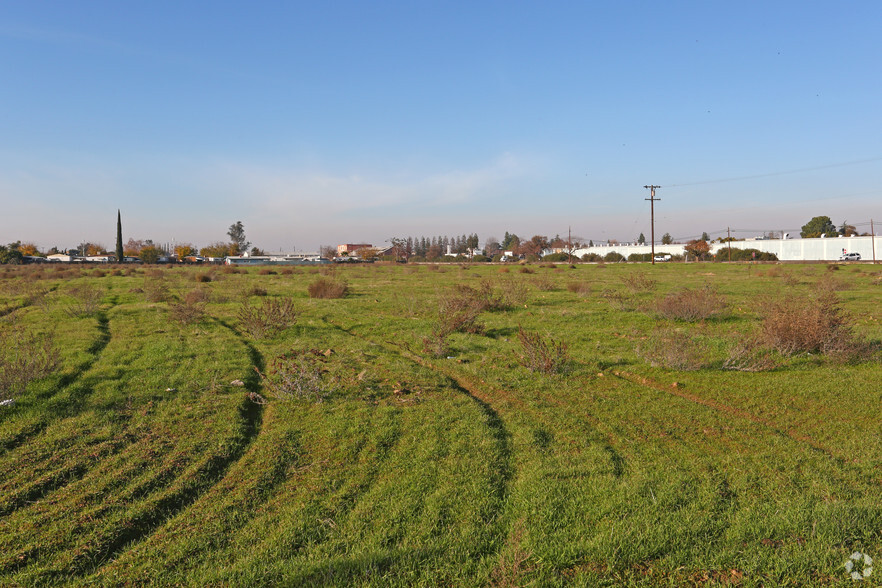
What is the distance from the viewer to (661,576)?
3.52 meters

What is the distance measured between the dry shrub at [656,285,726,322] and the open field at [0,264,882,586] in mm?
3072

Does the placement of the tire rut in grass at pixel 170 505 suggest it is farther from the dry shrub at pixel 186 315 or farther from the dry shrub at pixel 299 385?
the dry shrub at pixel 186 315

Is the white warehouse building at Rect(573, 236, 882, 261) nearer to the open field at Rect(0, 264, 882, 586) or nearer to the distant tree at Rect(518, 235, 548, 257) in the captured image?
the distant tree at Rect(518, 235, 548, 257)

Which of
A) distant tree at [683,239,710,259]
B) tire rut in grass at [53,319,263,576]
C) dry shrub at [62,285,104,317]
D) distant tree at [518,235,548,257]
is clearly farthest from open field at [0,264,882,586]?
distant tree at [518,235,548,257]

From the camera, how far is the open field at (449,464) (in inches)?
145

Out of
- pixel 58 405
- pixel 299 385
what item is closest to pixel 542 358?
pixel 299 385

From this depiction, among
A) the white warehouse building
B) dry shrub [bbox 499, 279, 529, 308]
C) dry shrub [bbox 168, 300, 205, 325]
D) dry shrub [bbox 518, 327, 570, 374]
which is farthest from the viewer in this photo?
the white warehouse building

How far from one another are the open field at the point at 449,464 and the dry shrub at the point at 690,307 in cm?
307

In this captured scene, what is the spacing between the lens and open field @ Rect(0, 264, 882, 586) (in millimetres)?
3695

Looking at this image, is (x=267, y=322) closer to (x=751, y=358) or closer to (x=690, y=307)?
(x=751, y=358)

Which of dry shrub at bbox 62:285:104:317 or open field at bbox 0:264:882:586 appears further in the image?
dry shrub at bbox 62:285:104:317

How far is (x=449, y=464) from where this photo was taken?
544 centimetres

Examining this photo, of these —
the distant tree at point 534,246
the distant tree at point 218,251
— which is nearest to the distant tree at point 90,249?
the distant tree at point 218,251

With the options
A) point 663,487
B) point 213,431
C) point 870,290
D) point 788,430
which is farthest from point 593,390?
point 870,290
